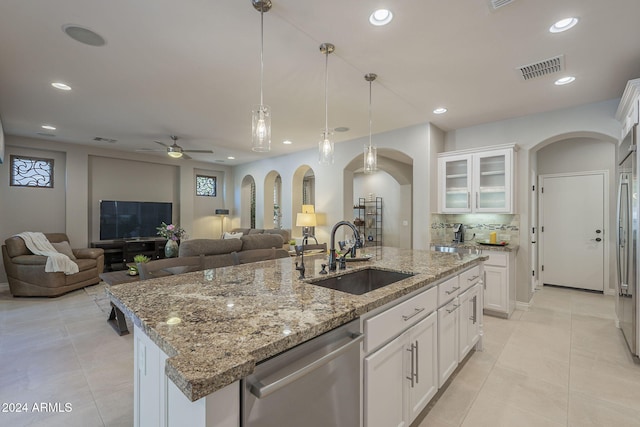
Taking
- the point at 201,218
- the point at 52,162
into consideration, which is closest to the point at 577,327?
the point at 201,218

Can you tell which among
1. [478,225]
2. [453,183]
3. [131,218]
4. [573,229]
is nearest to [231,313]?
[453,183]

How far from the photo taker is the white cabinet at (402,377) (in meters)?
1.42

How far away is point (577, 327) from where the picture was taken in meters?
3.52

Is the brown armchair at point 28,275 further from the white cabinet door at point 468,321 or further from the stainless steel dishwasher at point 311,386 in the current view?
the white cabinet door at point 468,321

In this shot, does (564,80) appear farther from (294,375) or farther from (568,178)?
(294,375)

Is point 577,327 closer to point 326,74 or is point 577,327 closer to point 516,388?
point 516,388

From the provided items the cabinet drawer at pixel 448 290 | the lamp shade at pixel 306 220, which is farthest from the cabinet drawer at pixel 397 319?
the lamp shade at pixel 306 220

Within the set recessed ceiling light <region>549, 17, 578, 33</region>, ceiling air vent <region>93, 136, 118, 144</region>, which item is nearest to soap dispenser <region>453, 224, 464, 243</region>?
recessed ceiling light <region>549, 17, 578, 33</region>

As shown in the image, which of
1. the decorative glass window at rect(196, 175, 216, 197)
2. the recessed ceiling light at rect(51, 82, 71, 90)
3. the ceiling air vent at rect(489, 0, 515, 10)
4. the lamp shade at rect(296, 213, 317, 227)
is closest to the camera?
the ceiling air vent at rect(489, 0, 515, 10)

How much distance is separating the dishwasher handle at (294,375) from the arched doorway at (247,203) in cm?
757

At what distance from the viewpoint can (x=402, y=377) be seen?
165 centimetres

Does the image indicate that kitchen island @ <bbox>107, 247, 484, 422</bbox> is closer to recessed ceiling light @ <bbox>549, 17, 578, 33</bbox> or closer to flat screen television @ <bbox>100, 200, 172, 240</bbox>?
recessed ceiling light @ <bbox>549, 17, 578, 33</bbox>

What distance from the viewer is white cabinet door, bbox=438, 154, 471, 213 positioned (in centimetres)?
451

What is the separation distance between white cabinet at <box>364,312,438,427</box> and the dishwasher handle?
0.26 meters
